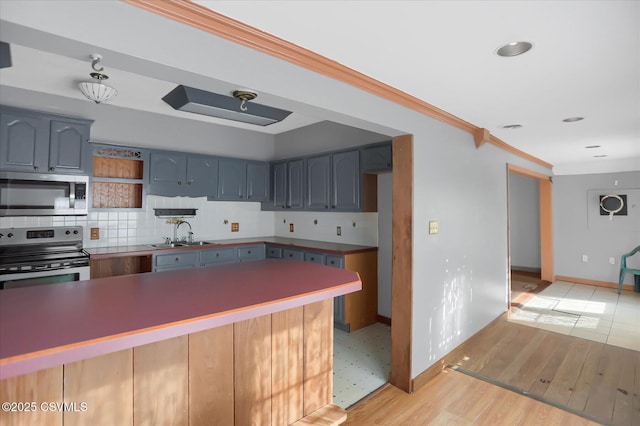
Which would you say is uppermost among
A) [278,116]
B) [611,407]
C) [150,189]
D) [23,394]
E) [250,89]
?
[278,116]

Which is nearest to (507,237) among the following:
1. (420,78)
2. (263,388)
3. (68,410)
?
(420,78)

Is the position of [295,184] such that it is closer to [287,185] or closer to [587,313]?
[287,185]

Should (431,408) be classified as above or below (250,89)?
below

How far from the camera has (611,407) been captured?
2.37 meters

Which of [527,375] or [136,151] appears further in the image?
[136,151]

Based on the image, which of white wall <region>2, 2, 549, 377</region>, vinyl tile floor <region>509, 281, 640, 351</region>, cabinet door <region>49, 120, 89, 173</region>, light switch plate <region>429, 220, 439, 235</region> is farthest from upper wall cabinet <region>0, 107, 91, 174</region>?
vinyl tile floor <region>509, 281, 640, 351</region>

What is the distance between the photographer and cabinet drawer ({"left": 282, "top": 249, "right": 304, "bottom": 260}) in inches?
157

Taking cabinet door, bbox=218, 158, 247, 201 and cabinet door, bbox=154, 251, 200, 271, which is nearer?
cabinet door, bbox=154, 251, 200, 271

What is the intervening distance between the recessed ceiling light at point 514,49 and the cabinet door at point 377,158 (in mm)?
1631

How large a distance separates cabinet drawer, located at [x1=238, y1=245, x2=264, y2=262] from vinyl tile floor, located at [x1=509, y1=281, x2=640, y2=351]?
3410 millimetres

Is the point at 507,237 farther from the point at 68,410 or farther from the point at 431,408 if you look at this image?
the point at 68,410

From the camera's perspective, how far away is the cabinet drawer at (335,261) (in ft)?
11.5

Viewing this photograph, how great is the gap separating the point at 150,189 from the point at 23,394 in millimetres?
3066

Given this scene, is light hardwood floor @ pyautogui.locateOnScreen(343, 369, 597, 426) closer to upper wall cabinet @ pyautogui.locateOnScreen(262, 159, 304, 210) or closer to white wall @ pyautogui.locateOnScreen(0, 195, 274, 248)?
upper wall cabinet @ pyautogui.locateOnScreen(262, 159, 304, 210)
